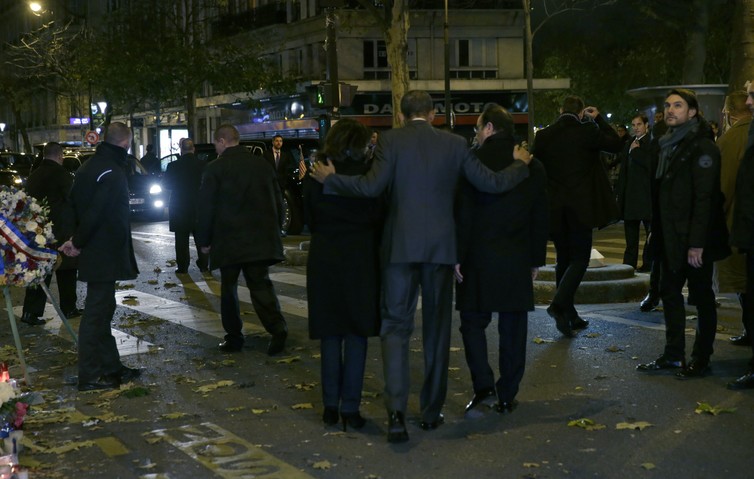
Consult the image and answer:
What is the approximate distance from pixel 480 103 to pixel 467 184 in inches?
1627

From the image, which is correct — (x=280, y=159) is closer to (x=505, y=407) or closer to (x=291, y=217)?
(x=291, y=217)

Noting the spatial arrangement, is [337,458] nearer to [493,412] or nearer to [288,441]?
[288,441]

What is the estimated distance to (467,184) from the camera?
7.04 m

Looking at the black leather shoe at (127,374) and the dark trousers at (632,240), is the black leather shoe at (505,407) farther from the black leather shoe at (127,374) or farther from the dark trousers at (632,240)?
the dark trousers at (632,240)

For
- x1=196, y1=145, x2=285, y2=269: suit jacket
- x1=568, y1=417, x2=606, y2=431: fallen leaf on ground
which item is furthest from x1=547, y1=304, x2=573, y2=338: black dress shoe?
x1=568, y1=417, x2=606, y2=431: fallen leaf on ground

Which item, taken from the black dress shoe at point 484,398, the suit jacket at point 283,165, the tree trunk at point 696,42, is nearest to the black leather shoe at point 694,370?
the black dress shoe at point 484,398

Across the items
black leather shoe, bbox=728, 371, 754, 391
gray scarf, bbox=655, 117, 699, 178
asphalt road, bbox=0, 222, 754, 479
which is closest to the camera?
asphalt road, bbox=0, 222, 754, 479

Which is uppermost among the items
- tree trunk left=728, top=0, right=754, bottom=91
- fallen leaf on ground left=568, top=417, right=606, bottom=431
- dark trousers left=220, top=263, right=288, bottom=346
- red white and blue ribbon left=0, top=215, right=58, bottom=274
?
tree trunk left=728, top=0, right=754, bottom=91

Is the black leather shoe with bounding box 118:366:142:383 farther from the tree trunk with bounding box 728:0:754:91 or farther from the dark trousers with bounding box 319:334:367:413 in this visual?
the tree trunk with bounding box 728:0:754:91

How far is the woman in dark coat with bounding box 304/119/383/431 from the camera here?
6.86m

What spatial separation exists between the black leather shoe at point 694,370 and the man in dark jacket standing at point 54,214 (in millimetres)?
6337

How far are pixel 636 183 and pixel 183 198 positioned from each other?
20.1 feet

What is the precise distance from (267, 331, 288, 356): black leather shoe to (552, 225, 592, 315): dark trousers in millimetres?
2281

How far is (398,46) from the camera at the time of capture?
23.8 metres
